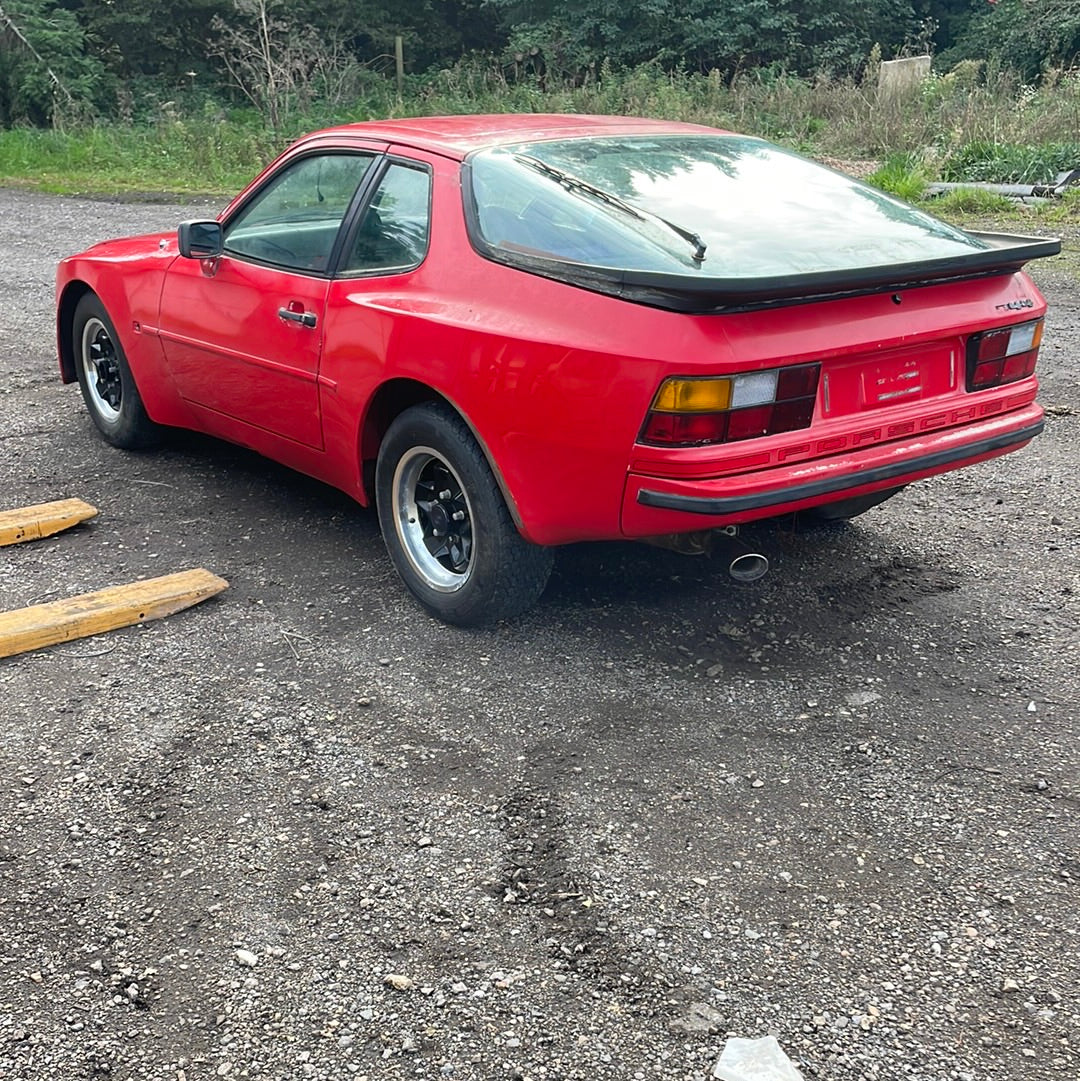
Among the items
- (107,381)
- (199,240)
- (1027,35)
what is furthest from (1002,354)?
(1027,35)

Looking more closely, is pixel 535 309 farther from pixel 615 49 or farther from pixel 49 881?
pixel 615 49

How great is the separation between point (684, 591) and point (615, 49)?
28072 mm

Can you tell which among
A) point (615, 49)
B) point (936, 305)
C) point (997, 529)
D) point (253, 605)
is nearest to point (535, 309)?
point (936, 305)

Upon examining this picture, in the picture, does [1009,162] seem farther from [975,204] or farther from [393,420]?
[393,420]

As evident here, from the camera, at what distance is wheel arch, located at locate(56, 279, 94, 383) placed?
19.1 feet

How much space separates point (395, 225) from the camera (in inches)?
164

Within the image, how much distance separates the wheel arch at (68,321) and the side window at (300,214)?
1.30m

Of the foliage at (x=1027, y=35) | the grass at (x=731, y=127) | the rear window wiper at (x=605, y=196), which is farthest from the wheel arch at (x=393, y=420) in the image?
the foliage at (x=1027, y=35)

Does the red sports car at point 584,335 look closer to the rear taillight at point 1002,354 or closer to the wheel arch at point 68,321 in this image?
the rear taillight at point 1002,354

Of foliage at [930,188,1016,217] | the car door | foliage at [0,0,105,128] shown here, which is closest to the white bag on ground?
the car door

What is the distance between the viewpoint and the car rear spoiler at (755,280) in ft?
10.3

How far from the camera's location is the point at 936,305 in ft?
11.8

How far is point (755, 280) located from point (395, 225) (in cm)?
151

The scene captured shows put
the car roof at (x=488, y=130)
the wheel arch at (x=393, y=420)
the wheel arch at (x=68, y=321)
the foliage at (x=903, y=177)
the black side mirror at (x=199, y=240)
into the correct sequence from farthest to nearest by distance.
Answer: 1. the foliage at (x=903, y=177)
2. the wheel arch at (x=68, y=321)
3. the black side mirror at (x=199, y=240)
4. the car roof at (x=488, y=130)
5. the wheel arch at (x=393, y=420)
